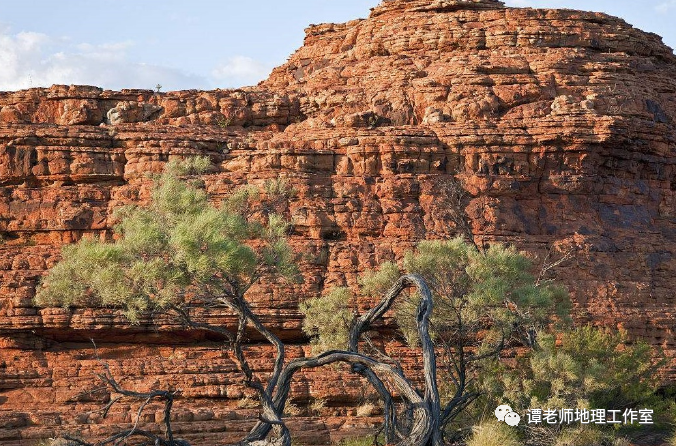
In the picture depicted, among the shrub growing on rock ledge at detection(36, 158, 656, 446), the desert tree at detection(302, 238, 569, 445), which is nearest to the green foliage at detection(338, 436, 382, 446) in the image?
the shrub growing on rock ledge at detection(36, 158, 656, 446)

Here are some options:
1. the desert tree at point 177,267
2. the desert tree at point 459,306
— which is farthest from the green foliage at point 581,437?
the desert tree at point 177,267

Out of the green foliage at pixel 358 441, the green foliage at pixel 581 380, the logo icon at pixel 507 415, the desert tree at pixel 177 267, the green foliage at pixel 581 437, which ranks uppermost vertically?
the desert tree at pixel 177 267

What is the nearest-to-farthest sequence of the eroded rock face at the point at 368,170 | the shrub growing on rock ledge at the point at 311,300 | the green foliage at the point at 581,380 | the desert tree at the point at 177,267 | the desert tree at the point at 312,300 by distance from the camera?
the desert tree at the point at 312,300 → the shrub growing on rock ledge at the point at 311,300 → the desert tree at the point at 177,267 → the green foliage at the point at 581,380 → the eroded rock face at the point at 368,170

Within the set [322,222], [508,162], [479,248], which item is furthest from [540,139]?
[322,222]

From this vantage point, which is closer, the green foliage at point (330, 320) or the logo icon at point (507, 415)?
the logo icon at point (507, 415)

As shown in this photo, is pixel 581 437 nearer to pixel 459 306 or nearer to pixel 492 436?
pixel 492 436

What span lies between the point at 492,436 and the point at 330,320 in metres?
6.72

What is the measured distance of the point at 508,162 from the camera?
40094 millimetres

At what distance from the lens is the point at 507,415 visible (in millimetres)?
31109

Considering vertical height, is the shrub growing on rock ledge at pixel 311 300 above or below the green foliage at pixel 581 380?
above

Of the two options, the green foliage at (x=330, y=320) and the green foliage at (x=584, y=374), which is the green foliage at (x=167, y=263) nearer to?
the green foliage at (x=330, y=320)

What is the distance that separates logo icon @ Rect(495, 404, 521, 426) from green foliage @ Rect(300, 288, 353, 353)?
4.40 m

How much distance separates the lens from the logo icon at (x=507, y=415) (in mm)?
30891

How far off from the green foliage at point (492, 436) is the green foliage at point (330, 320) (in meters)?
4.81
